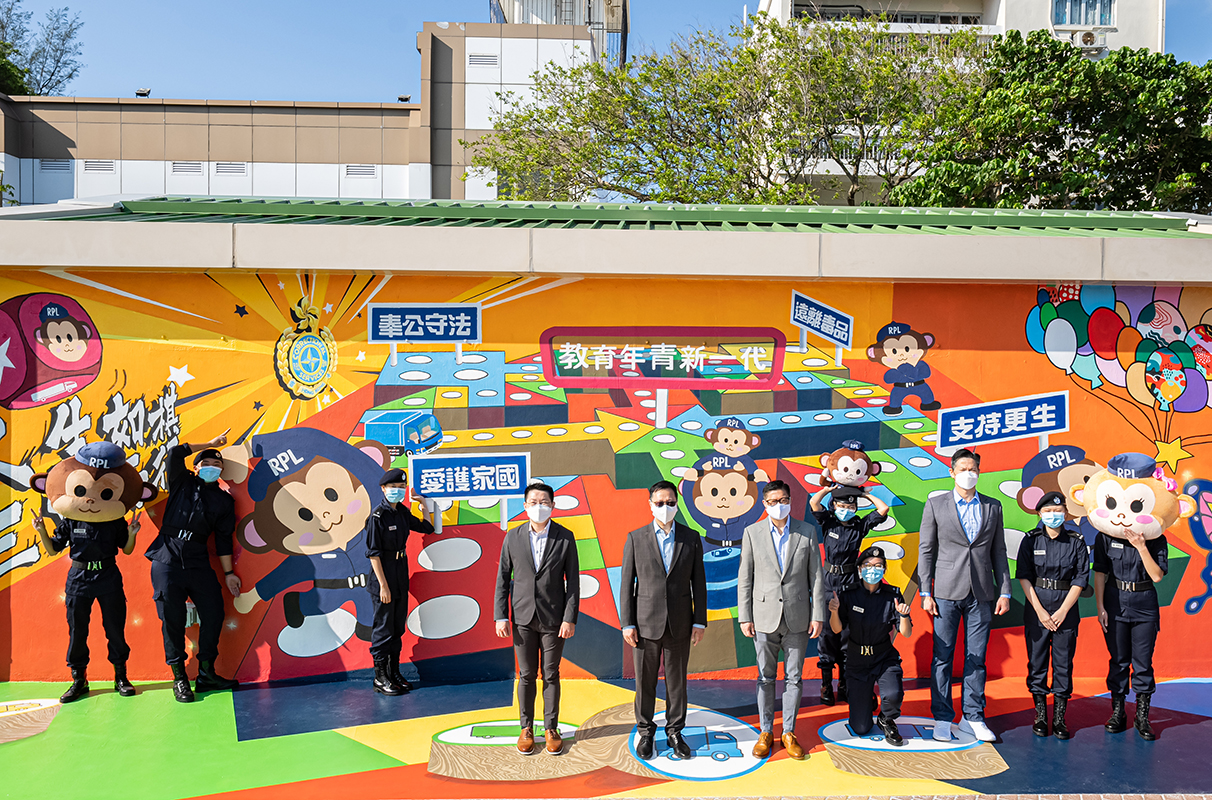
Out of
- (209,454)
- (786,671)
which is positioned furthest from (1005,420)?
(209,454)

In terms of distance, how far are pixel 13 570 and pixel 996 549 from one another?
303 inches

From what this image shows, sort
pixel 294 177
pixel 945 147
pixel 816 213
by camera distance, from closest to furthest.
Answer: pixel 816 213
pixel 945 147
pixel 294 177

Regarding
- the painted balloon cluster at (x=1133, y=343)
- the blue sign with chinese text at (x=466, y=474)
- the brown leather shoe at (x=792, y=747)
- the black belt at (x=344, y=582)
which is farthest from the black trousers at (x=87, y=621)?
the painted balloon cluster at (x=1133, y=343)

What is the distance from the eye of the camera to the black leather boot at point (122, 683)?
6.16 meters

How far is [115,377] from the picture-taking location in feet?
20.9

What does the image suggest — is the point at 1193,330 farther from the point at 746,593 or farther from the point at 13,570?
the point at 13,570

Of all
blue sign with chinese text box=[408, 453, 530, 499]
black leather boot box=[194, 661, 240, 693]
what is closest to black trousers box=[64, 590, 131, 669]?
black leather boot box=[194, 661, 240, 693]

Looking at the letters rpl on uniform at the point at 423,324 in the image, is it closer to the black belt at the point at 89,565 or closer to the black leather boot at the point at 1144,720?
the black belt at the point at 89,565

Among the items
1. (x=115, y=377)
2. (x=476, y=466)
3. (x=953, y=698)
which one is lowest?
(x=953, y=698)

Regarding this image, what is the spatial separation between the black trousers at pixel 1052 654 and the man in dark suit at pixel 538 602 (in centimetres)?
333

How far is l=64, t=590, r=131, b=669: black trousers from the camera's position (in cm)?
604

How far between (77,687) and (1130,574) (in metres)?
7.97

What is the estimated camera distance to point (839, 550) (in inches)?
235

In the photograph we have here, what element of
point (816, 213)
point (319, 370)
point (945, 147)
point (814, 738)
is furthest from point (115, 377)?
point (945, 147)
